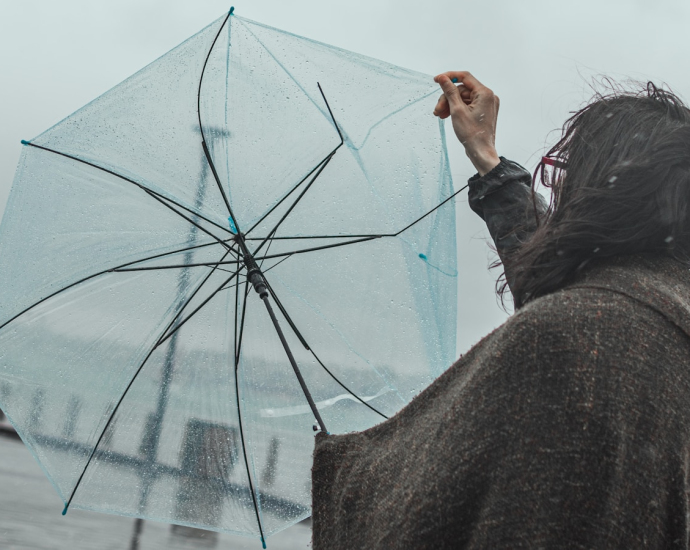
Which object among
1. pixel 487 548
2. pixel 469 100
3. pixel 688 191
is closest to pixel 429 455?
pixel 487 548

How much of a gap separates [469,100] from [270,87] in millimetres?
980

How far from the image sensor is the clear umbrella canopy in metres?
2.60

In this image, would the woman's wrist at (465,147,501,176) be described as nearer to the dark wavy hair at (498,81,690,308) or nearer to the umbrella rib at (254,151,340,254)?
the dark wavy hair at (498,81,690,308)

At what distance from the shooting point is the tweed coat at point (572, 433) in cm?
101

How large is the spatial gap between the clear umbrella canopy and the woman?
1453 millimetres

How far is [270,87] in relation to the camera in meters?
2.73

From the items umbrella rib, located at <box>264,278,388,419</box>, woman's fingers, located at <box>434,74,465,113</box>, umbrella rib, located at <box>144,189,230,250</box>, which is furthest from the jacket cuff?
umbrella rib, located at <box>144,189,230,250</box>

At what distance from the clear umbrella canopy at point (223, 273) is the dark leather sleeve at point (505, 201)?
0.77 m

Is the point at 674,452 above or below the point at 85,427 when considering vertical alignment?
below

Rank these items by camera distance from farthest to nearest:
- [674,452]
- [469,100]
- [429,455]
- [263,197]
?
[263,197] < [469,100] < [429,455] < [674,452]

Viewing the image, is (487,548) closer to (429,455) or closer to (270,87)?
(429,455)

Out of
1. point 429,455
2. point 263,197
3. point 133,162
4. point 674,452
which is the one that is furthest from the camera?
point 263,197

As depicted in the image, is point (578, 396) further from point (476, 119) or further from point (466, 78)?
point (466, 78)

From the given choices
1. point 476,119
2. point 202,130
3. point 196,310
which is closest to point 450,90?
point 476,119
